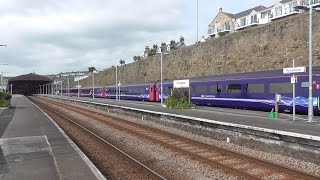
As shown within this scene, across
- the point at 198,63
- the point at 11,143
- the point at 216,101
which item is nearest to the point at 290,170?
the point at 11,143

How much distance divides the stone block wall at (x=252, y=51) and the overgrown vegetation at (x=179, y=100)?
11.9 metres

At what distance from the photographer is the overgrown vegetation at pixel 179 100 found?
37.1 m

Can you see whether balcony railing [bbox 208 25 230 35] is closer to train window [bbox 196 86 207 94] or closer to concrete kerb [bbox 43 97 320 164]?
train window [bbox 196 86 207 94]

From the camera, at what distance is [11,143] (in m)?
17.4

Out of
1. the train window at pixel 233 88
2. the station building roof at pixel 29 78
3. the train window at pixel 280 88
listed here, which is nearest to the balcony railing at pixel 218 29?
the train window at pixel 233 88

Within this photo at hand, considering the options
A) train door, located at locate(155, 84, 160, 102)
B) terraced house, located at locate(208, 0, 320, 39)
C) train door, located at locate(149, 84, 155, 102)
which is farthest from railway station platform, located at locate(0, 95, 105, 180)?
terraced house, located at locate(208, 0, 320, 39)

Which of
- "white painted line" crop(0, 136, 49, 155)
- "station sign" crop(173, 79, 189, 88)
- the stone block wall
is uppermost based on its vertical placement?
the stone block wall

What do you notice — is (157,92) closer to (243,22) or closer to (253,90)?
(253,90)

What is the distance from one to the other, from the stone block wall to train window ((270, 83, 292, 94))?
10.3 meters

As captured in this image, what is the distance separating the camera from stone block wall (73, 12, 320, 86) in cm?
4247

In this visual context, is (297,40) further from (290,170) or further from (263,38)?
(290,170)

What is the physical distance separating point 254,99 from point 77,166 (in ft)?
73.8

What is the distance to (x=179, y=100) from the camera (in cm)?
3834

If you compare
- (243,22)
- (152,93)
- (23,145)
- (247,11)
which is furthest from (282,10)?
(23,145)
